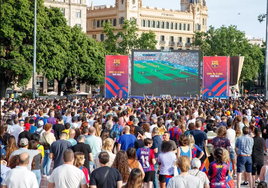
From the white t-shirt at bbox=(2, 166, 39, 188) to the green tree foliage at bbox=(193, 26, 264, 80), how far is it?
91.7 m

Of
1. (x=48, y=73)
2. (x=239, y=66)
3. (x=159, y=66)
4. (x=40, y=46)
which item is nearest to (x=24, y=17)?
(x=40, y=46)

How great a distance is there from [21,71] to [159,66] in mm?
12801

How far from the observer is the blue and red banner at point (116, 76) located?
150ft

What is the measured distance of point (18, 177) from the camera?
7.78 metres

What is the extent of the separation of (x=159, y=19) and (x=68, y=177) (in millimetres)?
98936

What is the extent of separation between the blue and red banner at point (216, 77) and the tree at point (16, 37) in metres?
15.8

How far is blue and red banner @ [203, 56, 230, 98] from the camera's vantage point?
147ft

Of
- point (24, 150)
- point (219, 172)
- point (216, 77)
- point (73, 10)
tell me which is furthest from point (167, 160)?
point (73, 10)

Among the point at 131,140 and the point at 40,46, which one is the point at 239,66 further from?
the point at 131,140

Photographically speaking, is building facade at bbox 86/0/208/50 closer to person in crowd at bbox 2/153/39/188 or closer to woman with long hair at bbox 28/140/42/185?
woman with long hair at bbox 28/140/42/185

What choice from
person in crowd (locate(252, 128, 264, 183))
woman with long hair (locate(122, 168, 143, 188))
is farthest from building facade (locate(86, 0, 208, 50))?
woman with long hair (locate(122, 168, 143, 188))

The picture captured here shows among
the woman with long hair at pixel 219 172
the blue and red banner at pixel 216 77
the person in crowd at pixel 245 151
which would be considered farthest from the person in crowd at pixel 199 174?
the blue and red banner at pixel 216 77

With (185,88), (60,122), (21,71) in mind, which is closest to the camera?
(60,122)

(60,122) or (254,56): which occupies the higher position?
(254,56)
